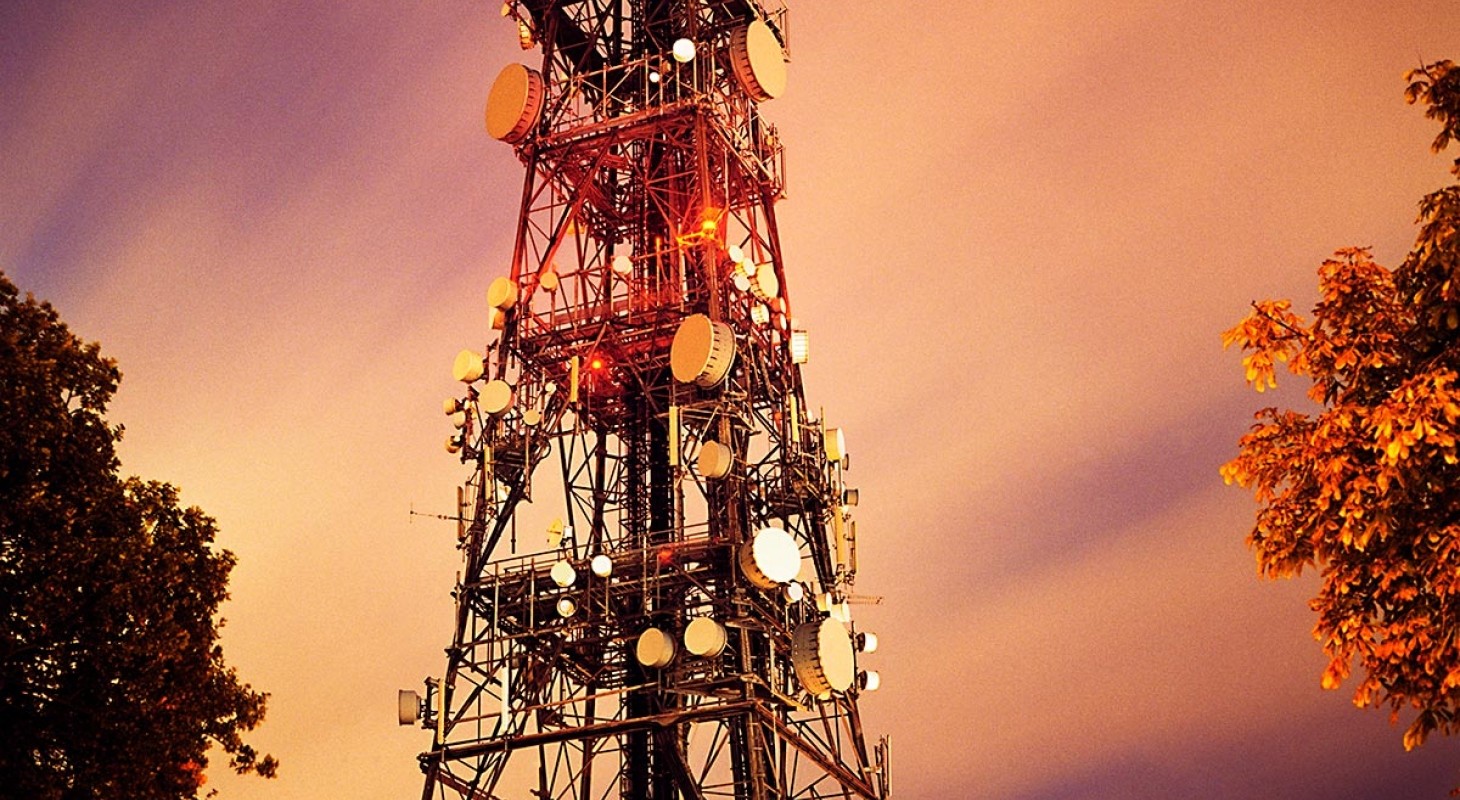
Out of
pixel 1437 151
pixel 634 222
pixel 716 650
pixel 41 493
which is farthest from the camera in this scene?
pixel 634 222

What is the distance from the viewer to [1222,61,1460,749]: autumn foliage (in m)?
17.3

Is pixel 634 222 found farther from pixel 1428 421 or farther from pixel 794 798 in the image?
pixel 1428 421

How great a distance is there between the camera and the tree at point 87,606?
3183 centimetres

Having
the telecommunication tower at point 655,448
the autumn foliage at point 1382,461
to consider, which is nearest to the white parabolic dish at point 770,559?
the telecommunication tower at point 655,448

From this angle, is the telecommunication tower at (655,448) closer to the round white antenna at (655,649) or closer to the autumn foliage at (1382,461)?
the round white antenna at (655,649)

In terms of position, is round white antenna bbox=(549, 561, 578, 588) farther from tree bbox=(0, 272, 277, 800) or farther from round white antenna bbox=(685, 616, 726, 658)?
tree bbox=(0, 272, 277, 800)

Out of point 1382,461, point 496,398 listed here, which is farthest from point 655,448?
point 1382,461

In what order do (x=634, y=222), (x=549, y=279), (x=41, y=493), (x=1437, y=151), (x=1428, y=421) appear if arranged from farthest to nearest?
(x=634, y=222) → (x=549, y=279) → (x=41, y=493) → (x=1437, y=151) → (x=1428, y=421)

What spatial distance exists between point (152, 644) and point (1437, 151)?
26.5 m

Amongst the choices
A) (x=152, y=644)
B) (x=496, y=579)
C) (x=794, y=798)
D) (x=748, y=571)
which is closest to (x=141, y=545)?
(x=152, y=644)

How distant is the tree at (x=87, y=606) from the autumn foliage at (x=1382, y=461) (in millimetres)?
23593

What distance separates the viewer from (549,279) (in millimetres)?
46562

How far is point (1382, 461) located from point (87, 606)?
25.9 meters

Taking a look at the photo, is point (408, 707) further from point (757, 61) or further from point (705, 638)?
point (757, 61)
